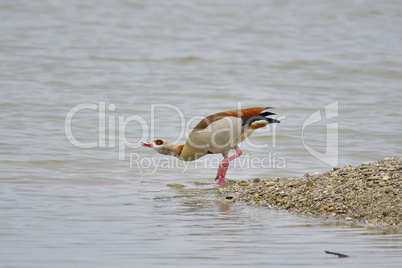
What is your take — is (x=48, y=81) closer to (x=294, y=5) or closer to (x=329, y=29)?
(x=329, y=29)

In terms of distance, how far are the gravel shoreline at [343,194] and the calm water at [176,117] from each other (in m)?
0.35

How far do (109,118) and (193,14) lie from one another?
22367 millimetres

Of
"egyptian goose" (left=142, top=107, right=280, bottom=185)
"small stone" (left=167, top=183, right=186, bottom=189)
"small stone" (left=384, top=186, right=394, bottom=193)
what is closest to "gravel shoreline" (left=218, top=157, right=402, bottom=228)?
"small stone" (left=384, top=186, right=394, bottom=193)

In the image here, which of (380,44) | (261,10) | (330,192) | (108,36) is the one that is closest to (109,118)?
(330,192)

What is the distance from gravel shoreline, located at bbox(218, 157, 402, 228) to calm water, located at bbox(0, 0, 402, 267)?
0.35 meters

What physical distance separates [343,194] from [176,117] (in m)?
9.64

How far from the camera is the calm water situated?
20.0 ft

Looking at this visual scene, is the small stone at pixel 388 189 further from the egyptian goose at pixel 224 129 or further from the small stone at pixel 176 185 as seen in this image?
the small stone at pixel 176 185

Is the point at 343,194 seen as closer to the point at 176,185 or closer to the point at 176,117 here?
the point at 176,185

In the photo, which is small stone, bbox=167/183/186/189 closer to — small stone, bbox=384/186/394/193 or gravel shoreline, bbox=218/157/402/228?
gravel shoreline, bbox=218/157/402/228

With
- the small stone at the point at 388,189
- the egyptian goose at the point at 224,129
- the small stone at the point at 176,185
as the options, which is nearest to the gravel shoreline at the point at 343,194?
the small stone at the point at 388,189

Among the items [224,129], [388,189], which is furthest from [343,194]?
[224,129]

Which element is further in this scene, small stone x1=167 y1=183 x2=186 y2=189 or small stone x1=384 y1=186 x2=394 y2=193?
small stone x1=167 y1=183 x2=186 y2=189

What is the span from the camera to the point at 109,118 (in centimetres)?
1664
